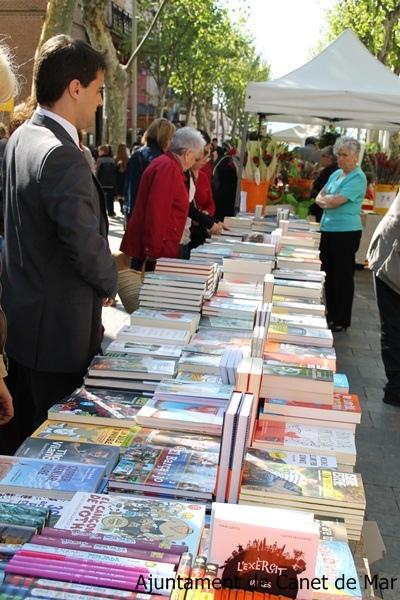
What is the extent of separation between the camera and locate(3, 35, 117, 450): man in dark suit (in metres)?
1.99

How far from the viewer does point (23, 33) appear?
20.9m

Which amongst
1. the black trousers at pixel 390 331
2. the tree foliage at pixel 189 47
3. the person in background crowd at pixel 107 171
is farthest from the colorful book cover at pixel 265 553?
the tree foliage at pixel 189 47

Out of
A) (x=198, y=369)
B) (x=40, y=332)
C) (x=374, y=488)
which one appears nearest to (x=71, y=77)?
(x=40, y=332)

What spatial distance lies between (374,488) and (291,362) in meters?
1.34

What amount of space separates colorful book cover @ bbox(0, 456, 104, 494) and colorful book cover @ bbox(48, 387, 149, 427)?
0.99ft

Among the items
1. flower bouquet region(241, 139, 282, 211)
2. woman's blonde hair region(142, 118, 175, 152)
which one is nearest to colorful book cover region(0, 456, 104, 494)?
woman's blonde hair region(142, 118, 175, 152)

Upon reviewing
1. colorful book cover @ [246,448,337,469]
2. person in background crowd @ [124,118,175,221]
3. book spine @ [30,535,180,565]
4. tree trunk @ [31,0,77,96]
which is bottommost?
colorful book cover @ [246,448,337,469]

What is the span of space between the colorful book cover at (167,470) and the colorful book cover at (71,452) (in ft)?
0.15

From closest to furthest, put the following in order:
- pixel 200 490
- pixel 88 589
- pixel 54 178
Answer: pixel 88 589, pixel 200 490, pixel 54 178

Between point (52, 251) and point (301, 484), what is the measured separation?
3.77 ft

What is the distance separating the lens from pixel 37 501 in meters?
1.38

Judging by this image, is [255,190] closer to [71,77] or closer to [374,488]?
[374,488]

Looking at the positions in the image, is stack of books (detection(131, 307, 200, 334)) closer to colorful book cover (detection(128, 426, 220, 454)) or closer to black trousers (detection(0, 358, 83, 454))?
black trousers (detection(0, 358, 83, 454))

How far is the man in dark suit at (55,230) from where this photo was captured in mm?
1989
